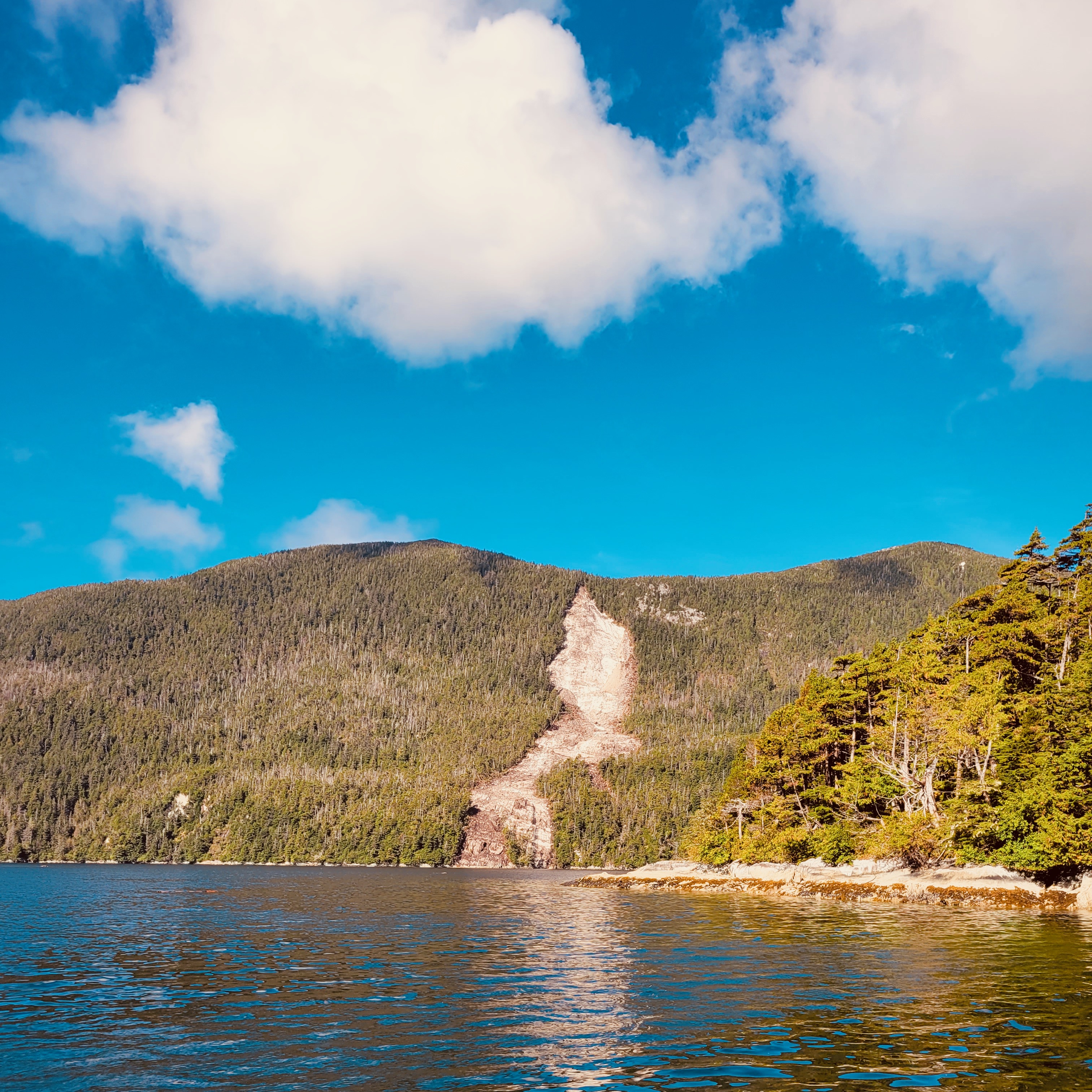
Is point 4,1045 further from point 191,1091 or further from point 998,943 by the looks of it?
point 998,943

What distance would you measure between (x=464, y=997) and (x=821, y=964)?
15.0 meters

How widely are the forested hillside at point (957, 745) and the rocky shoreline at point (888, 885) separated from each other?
4.11 ft

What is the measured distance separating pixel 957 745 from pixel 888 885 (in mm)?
12648

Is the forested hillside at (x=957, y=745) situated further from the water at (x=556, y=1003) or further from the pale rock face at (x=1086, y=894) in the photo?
the water at (x=556, y=1003)

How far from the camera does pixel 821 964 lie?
33438 millimetres

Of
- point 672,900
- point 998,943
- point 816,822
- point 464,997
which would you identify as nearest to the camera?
point 464,997

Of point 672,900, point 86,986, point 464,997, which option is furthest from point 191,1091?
point 672,900

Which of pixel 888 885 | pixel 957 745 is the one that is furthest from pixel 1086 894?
pixel 888 885

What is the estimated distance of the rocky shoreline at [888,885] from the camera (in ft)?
182

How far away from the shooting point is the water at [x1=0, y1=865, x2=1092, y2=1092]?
60.9 feet

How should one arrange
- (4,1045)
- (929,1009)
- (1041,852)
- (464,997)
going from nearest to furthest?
(4,1045), (929,1009), (464,997), (1041,852)

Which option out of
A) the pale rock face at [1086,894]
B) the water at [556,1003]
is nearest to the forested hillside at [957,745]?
the pale rock face at [1086,894]

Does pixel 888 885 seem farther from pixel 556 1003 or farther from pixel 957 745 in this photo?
pixel 556 1003

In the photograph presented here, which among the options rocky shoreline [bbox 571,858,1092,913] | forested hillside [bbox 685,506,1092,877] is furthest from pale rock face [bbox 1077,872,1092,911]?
forested hillside [bbox 685,506,1092,877]
